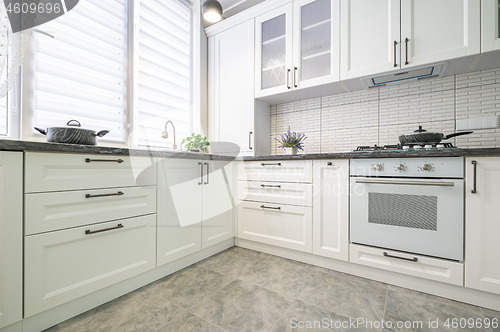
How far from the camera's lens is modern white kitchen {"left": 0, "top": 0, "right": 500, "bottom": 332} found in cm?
124

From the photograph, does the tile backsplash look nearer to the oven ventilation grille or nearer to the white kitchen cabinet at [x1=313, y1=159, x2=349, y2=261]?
the white kitchen cabinet at [x1=313, y1=159, x2=349, y2=261]

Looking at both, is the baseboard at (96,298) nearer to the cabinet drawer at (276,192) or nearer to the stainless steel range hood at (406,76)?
the cabinet drawer at (276,192)

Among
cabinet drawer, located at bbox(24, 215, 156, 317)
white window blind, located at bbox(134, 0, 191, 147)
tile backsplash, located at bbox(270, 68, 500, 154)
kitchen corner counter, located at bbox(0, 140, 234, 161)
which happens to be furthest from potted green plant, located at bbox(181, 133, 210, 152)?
cabinet drawer, located at bbox(24, 215, 156, 317)

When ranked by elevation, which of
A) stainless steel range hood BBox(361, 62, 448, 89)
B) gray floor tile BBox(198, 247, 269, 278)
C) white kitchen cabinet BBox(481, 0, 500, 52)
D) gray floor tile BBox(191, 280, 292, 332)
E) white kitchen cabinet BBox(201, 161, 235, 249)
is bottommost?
gray floor tile BBox(198, 247, 269, 278)

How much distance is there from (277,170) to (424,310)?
1.36 metres

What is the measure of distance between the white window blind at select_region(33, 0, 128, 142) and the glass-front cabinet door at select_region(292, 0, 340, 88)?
1.68 m

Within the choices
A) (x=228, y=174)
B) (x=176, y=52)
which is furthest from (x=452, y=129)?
(x=176, y=52)

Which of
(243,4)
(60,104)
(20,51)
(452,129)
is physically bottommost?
(452,129)

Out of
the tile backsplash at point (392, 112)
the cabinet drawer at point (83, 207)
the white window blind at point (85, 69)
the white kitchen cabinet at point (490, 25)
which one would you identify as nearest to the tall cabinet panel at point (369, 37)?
the tile backsplash at point (392, 112)

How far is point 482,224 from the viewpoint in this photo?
4.52 feet

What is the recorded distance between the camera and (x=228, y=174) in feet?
7.77

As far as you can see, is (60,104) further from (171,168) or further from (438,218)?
(438,218)

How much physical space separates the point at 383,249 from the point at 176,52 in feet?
9.43

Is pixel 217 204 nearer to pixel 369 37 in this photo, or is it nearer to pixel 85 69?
pixel 85 69
